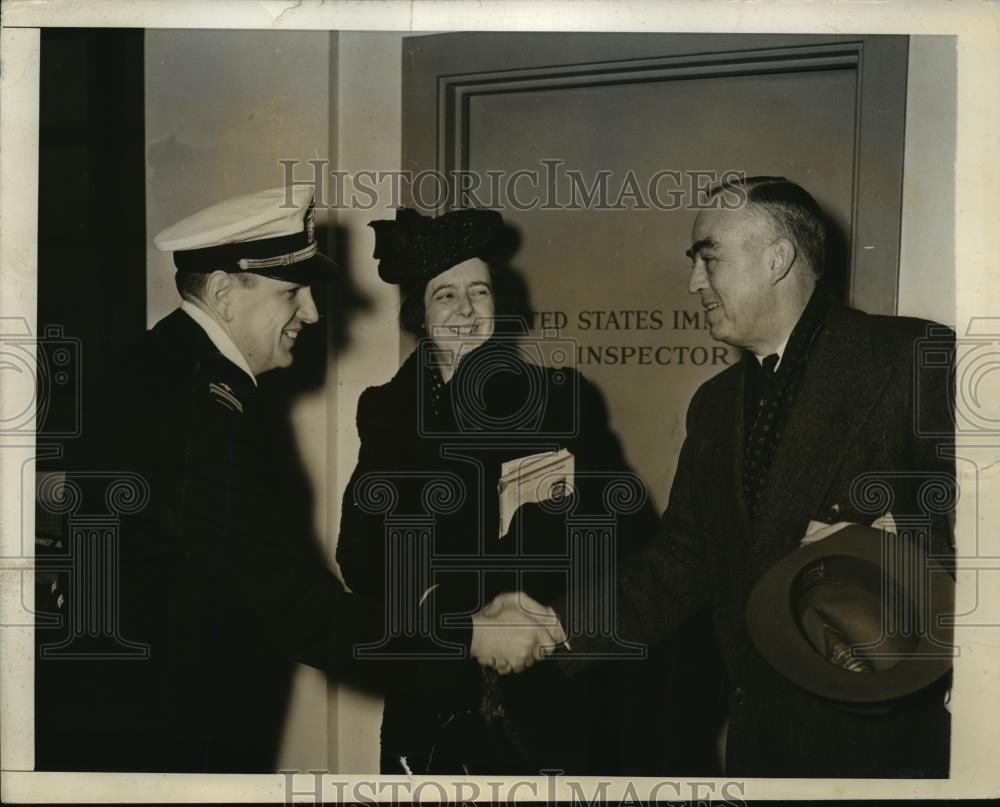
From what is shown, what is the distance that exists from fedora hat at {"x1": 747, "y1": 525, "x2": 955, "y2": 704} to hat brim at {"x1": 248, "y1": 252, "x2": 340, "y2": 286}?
85cm

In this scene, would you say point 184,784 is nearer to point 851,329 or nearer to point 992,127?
point 851,329

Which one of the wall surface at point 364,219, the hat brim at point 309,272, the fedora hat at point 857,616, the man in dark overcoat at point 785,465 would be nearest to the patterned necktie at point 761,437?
the man in dark overcoat at point 785,465

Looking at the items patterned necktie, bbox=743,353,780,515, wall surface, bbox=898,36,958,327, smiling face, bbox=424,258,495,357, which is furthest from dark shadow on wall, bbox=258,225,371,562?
wall surface, bbox=898,36,958,327

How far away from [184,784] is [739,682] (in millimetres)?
940

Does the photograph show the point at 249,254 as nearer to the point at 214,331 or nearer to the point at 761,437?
the point at 214,331

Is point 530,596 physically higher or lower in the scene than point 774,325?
lower

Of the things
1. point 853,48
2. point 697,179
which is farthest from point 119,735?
point 853,48

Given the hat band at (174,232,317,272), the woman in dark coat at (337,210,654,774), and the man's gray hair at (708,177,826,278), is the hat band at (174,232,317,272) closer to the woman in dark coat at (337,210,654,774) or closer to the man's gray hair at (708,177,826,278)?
the woman in dark coat at (337,210,654,774)

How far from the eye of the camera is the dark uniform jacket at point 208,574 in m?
1.73

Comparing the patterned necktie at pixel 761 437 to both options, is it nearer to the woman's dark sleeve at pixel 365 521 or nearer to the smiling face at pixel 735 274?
the smiling face at pixel 735 274

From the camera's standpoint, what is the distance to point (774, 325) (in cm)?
170

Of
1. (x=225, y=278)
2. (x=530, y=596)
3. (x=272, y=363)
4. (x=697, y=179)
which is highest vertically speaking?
(x=697, y=179)

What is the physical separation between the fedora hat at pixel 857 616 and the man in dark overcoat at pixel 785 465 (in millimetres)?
24

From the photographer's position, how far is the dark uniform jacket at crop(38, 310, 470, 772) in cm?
173
